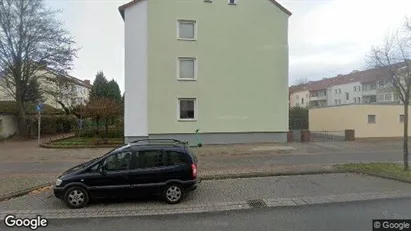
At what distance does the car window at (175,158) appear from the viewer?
7233mm

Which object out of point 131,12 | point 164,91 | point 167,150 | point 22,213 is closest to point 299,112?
point 164,91

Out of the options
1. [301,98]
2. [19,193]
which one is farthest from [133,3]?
[301,98]

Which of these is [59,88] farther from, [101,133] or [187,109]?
[187,109]

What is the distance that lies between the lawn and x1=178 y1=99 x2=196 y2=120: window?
10.1 m

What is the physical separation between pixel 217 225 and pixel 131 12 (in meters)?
16.0

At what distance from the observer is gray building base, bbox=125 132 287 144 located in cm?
1866

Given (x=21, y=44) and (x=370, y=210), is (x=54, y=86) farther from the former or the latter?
(x=370, y=210)

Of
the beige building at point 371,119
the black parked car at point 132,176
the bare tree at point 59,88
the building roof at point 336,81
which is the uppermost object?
the building roof at point 336,81

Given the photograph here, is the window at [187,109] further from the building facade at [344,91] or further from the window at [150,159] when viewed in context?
the building facade at [344,91]

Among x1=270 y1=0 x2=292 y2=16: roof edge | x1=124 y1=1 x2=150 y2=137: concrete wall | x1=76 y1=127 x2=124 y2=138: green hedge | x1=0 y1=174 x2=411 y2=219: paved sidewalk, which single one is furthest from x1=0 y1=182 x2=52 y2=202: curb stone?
x1=270 y1=0 x2=292 y2=16: roof edge

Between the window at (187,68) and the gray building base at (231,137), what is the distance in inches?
147

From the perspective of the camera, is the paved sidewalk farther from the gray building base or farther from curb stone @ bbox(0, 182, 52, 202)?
the gray building base

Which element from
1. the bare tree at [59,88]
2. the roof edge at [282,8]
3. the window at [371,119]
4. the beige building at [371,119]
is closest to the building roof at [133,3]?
the roof edge at [282,8]

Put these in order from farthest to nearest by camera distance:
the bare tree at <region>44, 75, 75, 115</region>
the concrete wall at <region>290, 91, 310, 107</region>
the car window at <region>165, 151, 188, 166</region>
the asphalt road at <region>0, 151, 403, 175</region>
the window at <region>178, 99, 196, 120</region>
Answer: the concrete wall at <region>290, 91, 310, 107</region>
the bare tree at <region>44, 75, 75, 115</region>
the window at <region>178, 99, 196, 120</region>
the asphalt road at <region>0, 151, 403, 175</region>
the car window at <region>165, 151, 188, 166</region>
